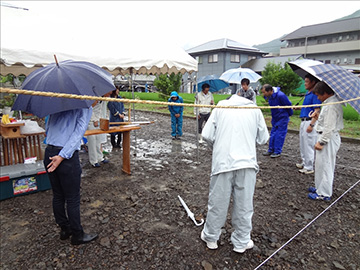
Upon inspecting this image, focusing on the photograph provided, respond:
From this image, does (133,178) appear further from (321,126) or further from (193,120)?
(193,120)

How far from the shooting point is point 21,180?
3.81 meters

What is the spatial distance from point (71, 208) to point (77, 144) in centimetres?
73

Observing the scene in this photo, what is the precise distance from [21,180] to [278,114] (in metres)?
5.42

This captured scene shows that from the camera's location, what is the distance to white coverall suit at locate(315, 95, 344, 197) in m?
3.46

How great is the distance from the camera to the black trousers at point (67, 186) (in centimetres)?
234

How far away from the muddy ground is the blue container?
125 millimetres

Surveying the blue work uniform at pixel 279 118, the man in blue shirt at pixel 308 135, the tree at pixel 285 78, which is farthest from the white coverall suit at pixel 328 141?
the tree at pixel 285 78

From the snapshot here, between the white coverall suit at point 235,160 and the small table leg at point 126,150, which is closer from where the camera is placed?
the white coverall suit at point 235,160

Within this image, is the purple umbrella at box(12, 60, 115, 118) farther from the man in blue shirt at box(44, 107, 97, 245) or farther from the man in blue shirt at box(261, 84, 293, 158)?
the man in blue shirt at box(261, 84, 293, 158)

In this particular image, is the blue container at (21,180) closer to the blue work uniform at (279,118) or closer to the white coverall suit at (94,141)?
the white coverall suit at (94,141)

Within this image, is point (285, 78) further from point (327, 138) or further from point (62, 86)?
point (62, 86)

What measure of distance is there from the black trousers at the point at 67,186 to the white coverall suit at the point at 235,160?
1.39 m

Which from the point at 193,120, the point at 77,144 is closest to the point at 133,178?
the point at 77,144

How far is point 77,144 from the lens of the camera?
Result: 233 centimetres
